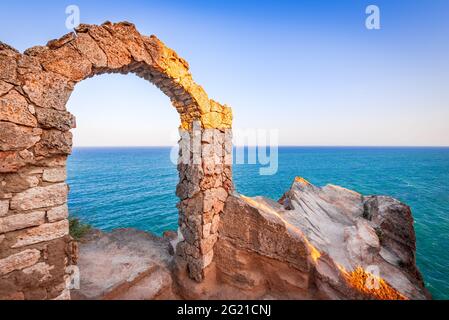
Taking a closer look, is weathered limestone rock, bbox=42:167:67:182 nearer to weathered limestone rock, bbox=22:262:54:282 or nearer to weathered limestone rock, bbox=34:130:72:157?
weathered limestone rock, bbox=34:130:72:157

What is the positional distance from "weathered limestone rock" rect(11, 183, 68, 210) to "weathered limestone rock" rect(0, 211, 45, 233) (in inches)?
4.0

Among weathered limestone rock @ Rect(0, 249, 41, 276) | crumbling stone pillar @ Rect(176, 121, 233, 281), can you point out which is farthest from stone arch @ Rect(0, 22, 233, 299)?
crumbling stone pillar @ Rect(176, 121, 233, 281)

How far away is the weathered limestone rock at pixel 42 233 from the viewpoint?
290 centimetres

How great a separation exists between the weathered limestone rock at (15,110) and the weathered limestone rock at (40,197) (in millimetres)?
908

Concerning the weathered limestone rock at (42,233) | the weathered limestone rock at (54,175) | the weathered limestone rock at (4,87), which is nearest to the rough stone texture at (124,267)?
the weathered limestone rock at (42,233)

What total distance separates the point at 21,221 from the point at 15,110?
1.47 metres

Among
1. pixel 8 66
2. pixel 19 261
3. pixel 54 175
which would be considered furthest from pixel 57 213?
pixel 8 66

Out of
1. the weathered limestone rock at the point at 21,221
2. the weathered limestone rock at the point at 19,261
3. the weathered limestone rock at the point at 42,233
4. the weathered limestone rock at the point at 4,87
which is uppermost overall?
the weathered limestone rock at the point at 4,87

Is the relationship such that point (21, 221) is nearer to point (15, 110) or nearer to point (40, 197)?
point (40, 197)

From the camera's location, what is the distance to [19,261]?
9.45ft

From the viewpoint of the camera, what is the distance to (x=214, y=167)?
18.5 feet

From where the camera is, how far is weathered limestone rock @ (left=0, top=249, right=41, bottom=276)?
278cm

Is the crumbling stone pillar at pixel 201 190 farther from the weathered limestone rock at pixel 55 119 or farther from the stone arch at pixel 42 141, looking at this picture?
the weathered limestone rock at pixel 55 119
